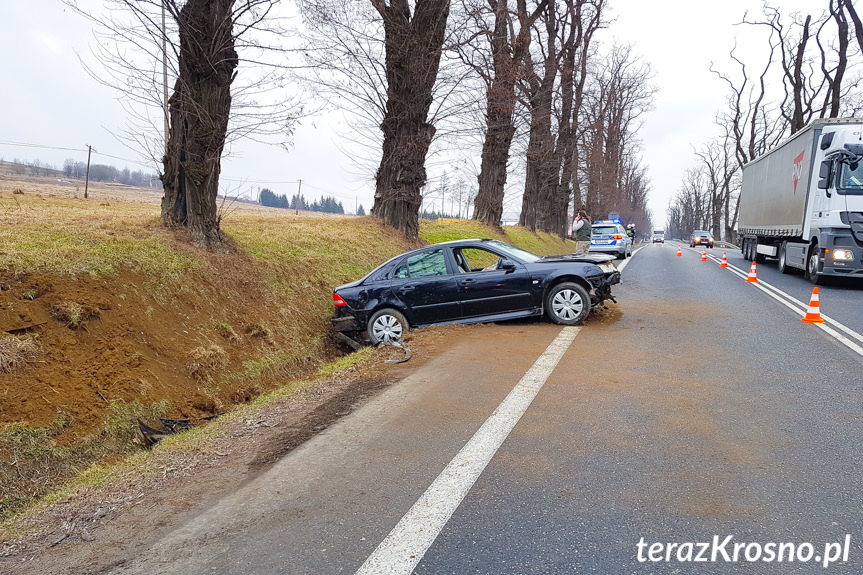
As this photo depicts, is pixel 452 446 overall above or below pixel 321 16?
below

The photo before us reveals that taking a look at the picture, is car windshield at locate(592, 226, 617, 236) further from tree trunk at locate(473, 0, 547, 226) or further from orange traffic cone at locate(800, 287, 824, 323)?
orange traffic cone at locate(800, 287, 824, 323)

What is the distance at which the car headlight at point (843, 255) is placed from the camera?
44.2 feet

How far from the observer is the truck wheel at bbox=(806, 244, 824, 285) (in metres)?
14.2

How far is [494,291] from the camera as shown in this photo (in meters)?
8.85

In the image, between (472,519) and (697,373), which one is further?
(697,373)

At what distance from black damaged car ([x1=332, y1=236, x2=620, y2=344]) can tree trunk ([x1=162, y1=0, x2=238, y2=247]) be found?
3.13 meters

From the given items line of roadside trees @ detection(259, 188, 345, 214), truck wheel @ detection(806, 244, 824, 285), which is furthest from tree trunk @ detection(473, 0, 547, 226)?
line of roadside trees @ detection(259, 188, 345, 214)

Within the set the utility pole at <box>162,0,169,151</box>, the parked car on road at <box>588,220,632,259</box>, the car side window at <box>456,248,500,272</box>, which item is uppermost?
→ the utility pole at <box>162,0,169,151</box>

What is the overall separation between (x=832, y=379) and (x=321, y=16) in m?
13.0

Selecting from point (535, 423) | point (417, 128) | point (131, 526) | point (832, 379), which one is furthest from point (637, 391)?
point (417, 128)

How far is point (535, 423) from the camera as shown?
450 cm

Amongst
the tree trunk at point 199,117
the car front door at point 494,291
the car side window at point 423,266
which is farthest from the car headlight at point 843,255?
the tree trunk at point 199,117

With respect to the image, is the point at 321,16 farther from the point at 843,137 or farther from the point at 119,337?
the point at 843,137

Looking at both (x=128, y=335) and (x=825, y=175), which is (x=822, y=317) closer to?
(x=825, y=175)
